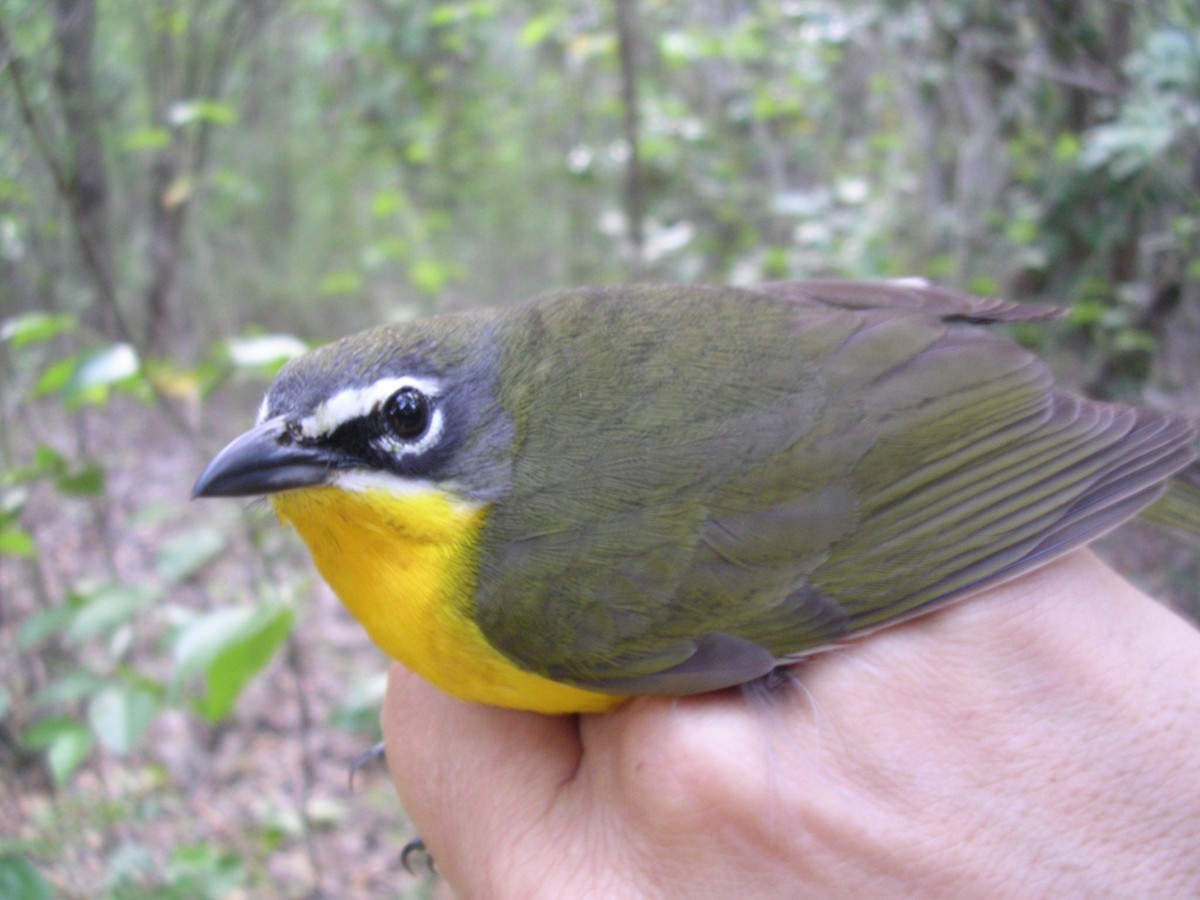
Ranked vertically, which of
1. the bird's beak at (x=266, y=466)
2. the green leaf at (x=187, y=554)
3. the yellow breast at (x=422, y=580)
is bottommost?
the green leaf at (x=187, y=554)

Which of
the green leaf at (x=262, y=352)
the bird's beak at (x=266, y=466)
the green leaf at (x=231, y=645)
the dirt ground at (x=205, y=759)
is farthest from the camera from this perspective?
the dirt ground at (x=205, y=759)

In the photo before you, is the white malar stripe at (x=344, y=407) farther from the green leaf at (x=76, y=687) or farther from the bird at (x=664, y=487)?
the green leaf at (x=76, y=687)

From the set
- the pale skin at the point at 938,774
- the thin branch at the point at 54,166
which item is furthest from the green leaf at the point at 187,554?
the pale skin at the point at 938,774

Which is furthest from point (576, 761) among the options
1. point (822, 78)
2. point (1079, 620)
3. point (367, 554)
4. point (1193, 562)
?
point (822, 78)

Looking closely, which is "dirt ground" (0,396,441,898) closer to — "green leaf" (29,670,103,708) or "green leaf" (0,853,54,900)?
"green leaf" (29,670,103,708)

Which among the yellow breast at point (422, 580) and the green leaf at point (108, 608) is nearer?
the yellow breast at point (422, 580)

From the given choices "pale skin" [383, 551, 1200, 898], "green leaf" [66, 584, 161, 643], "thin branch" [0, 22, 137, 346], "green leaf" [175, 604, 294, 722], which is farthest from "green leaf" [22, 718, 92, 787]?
"pale skin" [383, 551, 1200, 898]
